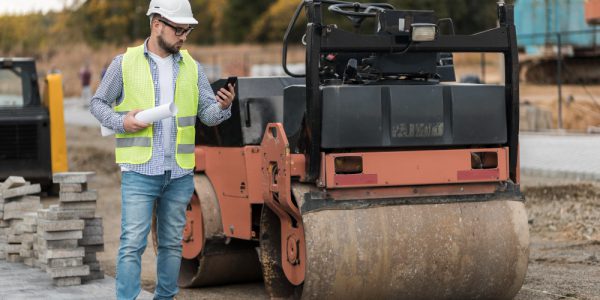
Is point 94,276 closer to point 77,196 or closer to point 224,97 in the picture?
point 77,196

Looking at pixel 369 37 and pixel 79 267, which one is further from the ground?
pixel 369 37

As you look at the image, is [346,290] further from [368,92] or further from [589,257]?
[589,257]

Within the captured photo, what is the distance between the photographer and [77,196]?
8.08 metres

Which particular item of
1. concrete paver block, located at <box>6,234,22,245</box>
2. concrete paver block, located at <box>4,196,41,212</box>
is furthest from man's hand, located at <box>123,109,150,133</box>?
concrete paver block, located at <box>4,196,41,212</box>

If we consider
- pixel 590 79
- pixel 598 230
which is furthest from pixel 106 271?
pixel 590 79

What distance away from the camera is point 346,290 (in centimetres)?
662

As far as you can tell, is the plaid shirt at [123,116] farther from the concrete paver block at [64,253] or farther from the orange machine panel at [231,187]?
the concrete paver block at [64,253]

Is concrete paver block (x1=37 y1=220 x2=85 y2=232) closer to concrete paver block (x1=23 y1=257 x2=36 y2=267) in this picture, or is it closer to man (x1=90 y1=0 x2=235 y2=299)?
concrete paver block (x1=23 y1=257 x2=36 y2=267)

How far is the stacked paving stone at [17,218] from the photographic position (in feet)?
28.7

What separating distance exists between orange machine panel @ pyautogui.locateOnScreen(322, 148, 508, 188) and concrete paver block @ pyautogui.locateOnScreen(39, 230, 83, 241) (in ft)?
7.22

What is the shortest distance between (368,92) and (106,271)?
3.45 m

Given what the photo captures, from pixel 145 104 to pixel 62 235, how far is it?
2.07 meters

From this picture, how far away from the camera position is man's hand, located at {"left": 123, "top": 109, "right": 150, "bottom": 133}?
20.0ft

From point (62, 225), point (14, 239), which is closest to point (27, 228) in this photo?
point (14, 239)
